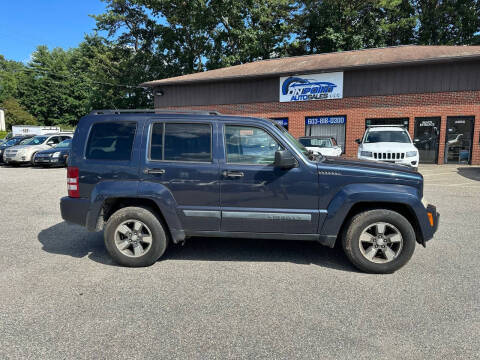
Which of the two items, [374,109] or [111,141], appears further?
[374,109]

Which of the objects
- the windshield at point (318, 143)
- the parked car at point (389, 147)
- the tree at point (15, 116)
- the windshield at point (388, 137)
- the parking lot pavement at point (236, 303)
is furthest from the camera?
the tree at point (15, 116)

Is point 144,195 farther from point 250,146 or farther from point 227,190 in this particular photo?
point 250,146

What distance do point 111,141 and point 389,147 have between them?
30.8 feet

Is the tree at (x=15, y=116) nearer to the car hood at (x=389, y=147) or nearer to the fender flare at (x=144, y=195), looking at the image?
the car hood at (x=389, y=147)

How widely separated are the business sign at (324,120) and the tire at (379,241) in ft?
49.9

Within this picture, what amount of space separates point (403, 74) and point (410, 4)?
16647mm

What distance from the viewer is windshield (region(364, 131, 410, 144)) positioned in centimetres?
1125

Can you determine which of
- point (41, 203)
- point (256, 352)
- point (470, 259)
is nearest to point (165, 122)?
point (256, 352)

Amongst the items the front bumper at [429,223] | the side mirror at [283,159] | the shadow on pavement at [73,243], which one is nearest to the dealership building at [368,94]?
the front bumper at [429,223]

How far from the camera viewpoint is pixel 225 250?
14.9 ft

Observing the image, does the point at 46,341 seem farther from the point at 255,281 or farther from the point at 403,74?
the point at 403,74

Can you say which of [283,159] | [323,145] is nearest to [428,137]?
[323,145]

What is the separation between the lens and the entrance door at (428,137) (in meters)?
15.9

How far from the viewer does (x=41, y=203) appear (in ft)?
25.2
